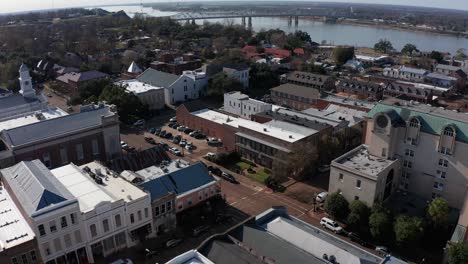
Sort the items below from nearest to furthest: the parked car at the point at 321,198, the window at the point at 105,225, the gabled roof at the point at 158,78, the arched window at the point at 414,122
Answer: the window at the point at 105,225 < the arched window at the point at 414,122 < the parked car at the point at 321,198 < the gabled roof at the point at 158,78

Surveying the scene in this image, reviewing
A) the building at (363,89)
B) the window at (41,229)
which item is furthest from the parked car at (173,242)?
the building at (363,89)

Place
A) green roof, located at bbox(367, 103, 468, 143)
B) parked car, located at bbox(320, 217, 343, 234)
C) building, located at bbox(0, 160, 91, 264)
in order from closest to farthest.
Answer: building, located at bbox(0, 160, 91, 264)
parked car, located at bbox(320, 217, 343, 234)
green roof, located at bbox(367, 103, 468, 143)

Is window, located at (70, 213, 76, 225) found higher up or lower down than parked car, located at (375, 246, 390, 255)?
higher up

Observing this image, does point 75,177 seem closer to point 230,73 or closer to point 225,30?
point 230,73

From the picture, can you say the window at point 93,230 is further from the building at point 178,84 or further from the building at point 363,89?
the building at point 363,89

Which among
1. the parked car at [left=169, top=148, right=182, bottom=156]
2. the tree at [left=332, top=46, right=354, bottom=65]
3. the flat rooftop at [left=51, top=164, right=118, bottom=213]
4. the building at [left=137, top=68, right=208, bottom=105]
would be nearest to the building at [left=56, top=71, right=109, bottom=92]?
the building at [left=137, top=68, right=208, bottom=105]

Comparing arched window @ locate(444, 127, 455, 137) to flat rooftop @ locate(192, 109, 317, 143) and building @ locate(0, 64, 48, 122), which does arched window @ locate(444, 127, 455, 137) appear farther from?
building @ locate(0, 64, 48, 122)

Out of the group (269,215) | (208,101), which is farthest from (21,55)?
(269,215)
